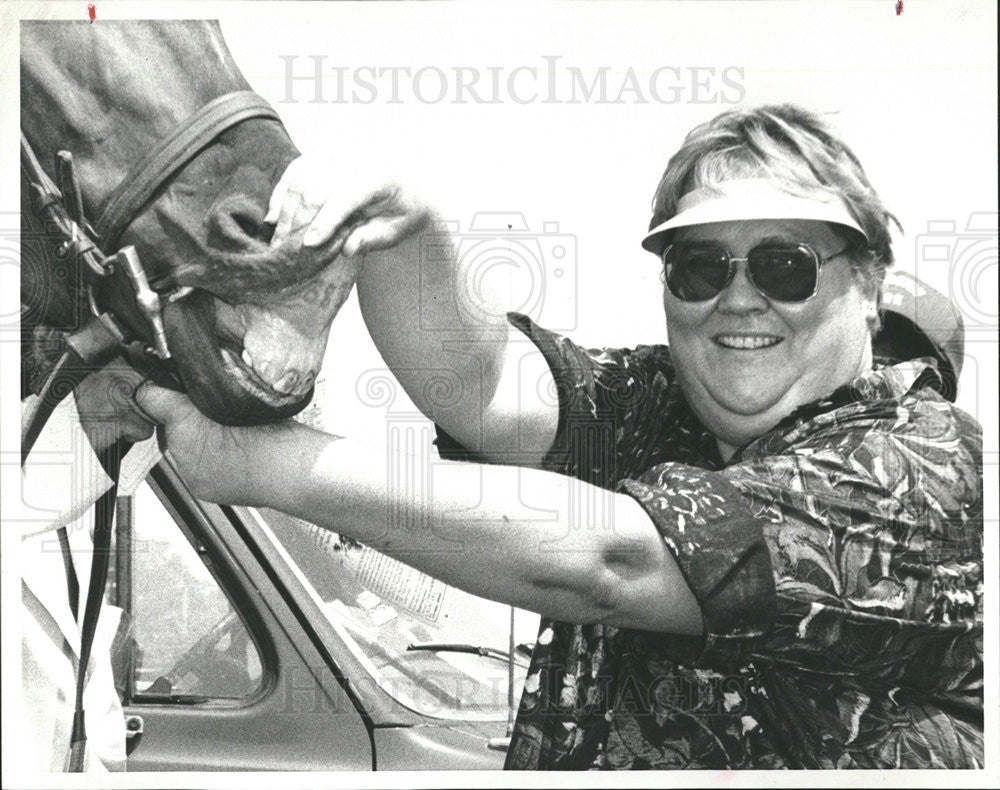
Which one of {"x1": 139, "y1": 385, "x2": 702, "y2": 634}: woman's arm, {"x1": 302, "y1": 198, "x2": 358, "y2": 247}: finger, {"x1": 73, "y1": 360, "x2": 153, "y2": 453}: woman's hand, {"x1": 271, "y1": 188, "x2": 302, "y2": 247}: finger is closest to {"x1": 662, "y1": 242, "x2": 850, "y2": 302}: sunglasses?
{"x1": 139, "y1": 385, "x2": 702, "y2": 634}: woman's arm

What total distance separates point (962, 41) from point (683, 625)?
1.42 m

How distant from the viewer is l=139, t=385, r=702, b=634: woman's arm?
2676mm

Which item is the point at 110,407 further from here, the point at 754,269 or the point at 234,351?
the point at 754,269

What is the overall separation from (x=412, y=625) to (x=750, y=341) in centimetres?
96

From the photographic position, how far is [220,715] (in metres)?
2.78

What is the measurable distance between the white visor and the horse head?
0.73 meters

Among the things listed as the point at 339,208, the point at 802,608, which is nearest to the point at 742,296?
the point at 802,608

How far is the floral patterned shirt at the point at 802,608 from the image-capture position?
8.80 ft

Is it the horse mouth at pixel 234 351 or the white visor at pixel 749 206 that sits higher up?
the white visor at pixel 749 206

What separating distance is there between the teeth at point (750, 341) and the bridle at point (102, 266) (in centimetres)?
109

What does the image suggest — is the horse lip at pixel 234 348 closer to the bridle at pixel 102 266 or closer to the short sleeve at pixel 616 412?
the bridle at pixel 102 266

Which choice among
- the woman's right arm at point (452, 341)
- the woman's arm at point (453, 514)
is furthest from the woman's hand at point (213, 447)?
the woman's right arm at point (452, 341)

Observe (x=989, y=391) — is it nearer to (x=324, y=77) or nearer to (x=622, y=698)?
(x=622, y=698)

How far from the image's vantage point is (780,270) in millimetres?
2730
